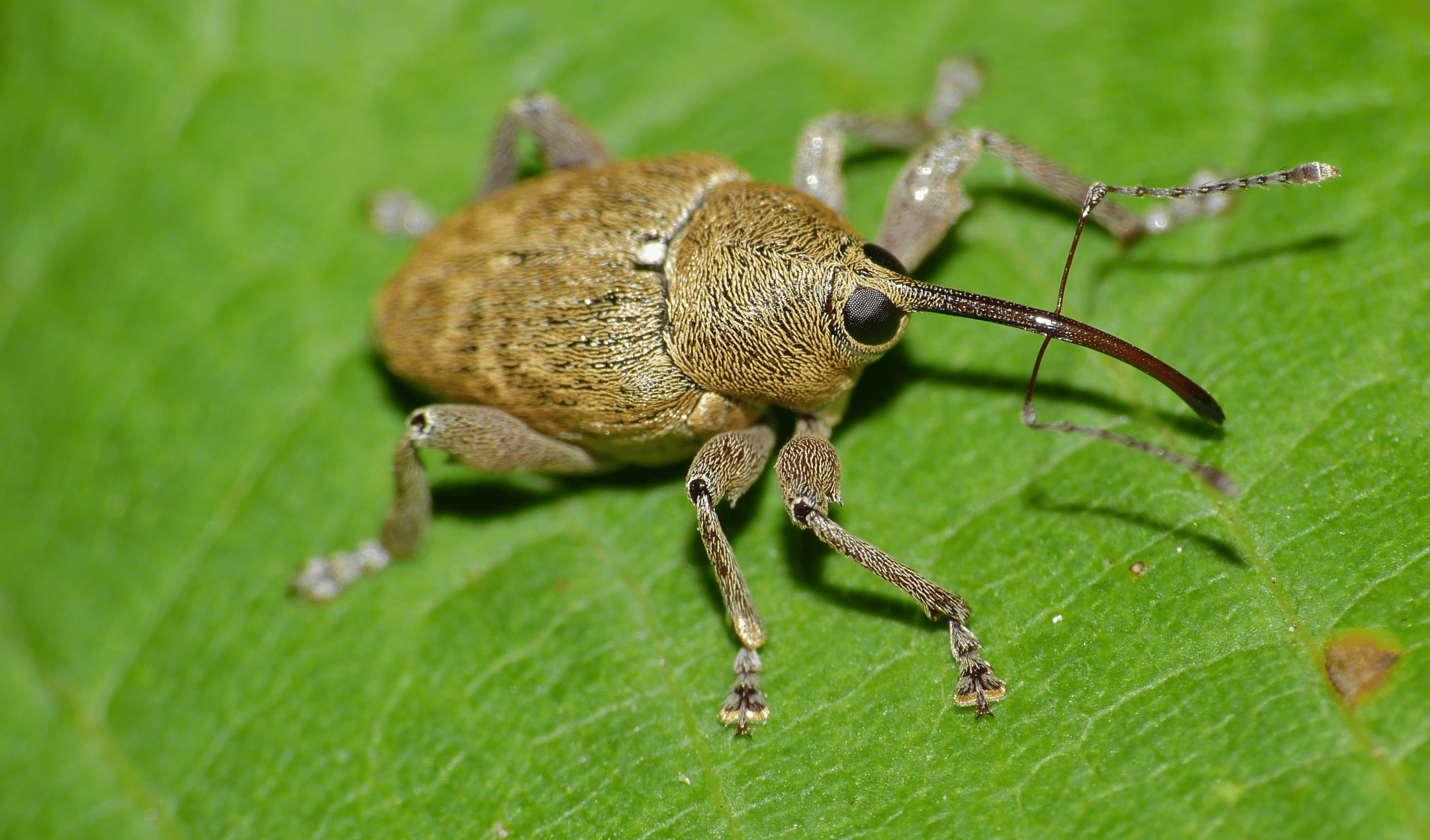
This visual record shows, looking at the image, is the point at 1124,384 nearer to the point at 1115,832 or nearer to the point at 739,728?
the point at 1115,832

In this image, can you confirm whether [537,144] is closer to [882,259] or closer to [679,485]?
[679,485]

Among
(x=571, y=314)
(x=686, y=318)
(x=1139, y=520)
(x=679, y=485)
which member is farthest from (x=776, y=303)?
(x=1139, y=520)

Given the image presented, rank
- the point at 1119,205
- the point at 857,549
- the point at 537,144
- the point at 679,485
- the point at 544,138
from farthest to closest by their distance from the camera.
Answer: the point at 537,144 → the point at 544,138 → the point at 679,485 → the point at 1119,205 → the point at 857,549

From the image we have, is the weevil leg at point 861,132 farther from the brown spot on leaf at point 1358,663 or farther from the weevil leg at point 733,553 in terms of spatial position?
the brown spot on leaf at point 1358,663

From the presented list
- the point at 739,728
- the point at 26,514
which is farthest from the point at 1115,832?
the point at 26,514

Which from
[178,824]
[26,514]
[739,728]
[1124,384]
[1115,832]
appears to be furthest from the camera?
[26,514]

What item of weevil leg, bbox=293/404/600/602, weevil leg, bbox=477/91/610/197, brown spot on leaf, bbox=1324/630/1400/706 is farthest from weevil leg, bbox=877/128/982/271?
brown spot on leaf, bbox=1324/630/1400/706

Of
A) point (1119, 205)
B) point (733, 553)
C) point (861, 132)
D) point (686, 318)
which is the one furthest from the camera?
point (861, 132)

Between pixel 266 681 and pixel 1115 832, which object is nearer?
A: pixel 1115 832

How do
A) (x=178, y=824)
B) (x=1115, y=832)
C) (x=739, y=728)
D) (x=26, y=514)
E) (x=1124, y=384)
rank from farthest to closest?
(x=26, y=514) < (x=178, y=824) < (x=1124, y=384) < (x=739, y=728) < (x=1115, y=832)
